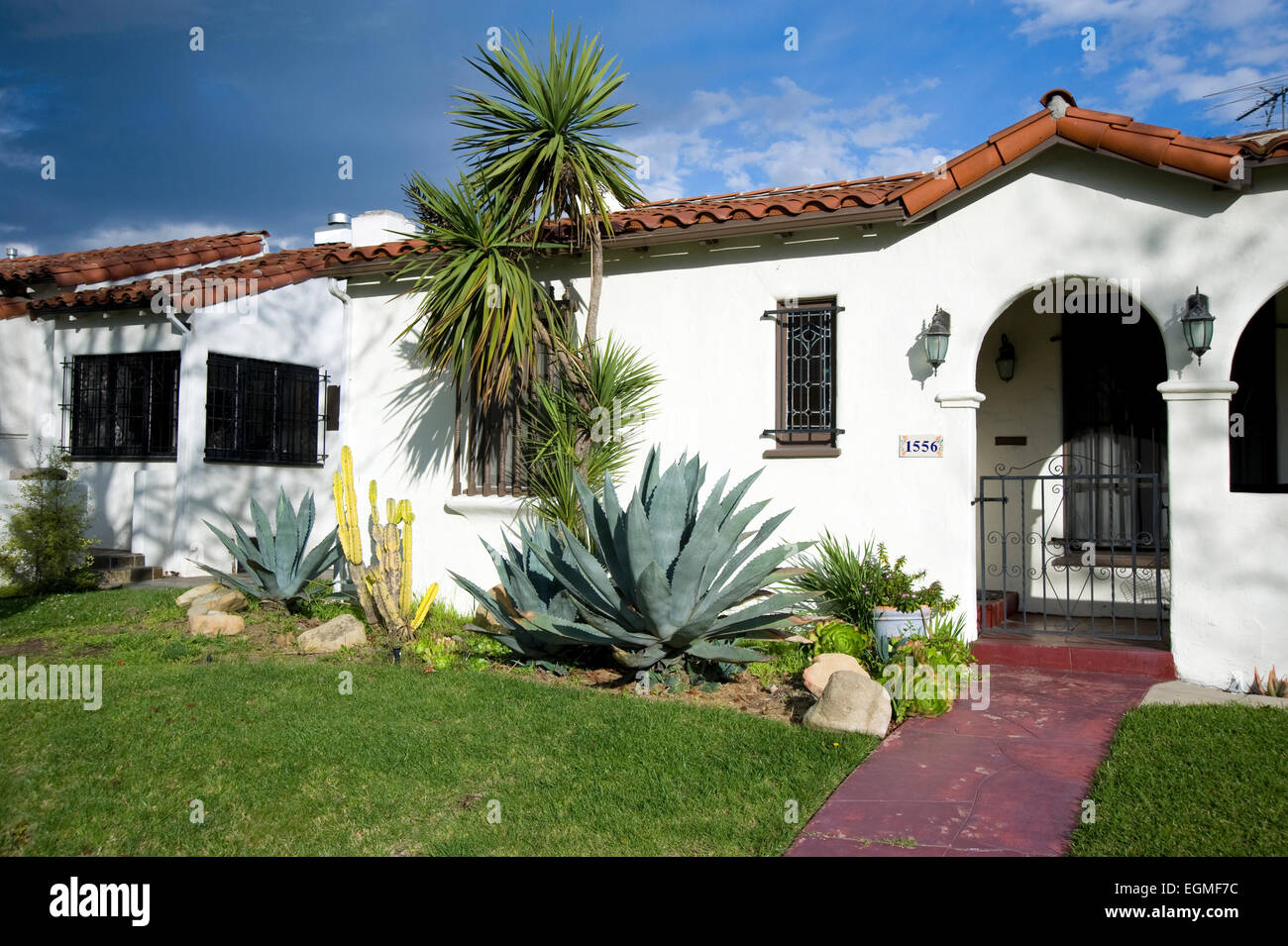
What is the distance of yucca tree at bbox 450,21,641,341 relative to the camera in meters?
7.73

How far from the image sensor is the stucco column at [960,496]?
726 centimetres

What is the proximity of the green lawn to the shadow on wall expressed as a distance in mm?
3579

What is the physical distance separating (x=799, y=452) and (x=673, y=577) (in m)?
2.55

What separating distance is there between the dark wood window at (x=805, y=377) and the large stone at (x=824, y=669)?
86.2 inches

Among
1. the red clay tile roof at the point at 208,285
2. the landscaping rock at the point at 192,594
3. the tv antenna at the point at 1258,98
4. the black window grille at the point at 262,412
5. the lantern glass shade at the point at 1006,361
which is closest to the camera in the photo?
the lantern glass shade at the point at 1006,361

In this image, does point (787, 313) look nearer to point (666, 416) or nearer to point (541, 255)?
point (666, 416)

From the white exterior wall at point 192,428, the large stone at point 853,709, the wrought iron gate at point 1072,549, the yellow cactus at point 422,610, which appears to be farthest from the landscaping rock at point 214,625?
the wrought iron gate at point 1072,549

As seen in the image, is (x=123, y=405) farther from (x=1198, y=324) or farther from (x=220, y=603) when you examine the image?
(x=1198, y=324)

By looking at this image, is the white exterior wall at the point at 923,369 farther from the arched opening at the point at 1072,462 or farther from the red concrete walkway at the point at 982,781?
the red concrete walkway at the point at 982,781

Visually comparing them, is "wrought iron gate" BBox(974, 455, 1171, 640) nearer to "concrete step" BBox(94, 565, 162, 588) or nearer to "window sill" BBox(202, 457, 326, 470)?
"window sill" BBox(202, 457, 326, 470)

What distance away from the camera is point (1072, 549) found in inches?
327

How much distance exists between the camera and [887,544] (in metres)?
7.54

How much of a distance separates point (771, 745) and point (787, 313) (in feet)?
14.2
